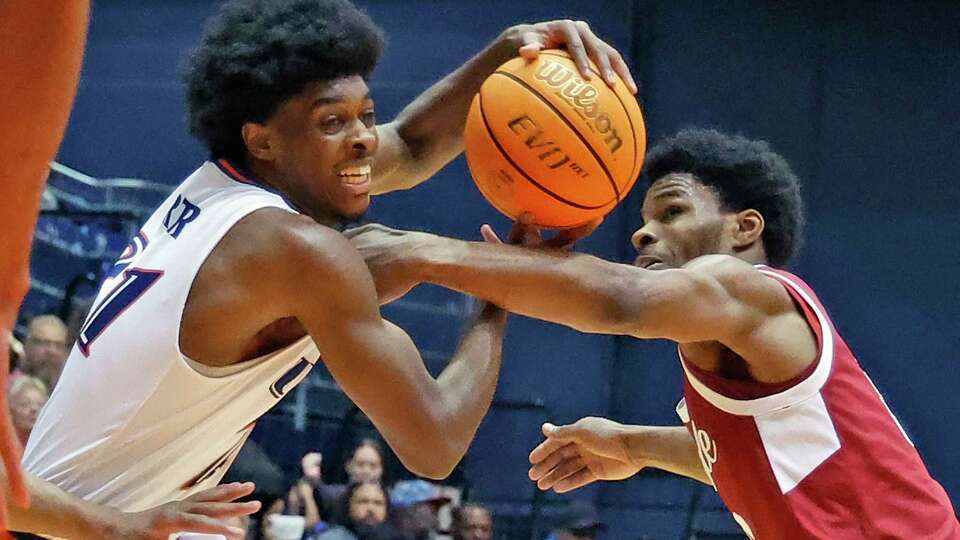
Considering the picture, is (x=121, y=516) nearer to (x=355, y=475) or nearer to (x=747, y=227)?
(x=747, y=227)

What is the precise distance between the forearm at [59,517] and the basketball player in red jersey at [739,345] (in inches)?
29.0

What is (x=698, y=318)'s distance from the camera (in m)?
2.92

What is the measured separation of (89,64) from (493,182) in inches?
256

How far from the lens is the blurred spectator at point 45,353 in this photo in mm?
5961

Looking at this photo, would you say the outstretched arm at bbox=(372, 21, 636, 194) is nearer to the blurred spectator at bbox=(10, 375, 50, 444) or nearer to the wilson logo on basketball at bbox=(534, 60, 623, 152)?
the wilson logo on basketball at bbox=(534, 60, 623, 152)

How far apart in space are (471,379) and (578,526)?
4.07 meters

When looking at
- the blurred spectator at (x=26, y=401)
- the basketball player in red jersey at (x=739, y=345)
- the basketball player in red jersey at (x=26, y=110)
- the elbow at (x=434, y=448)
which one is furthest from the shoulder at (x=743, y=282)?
the blurred spectator at (x=26, y=401)

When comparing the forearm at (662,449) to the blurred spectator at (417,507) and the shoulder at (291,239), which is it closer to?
the shoulder at (291,239)

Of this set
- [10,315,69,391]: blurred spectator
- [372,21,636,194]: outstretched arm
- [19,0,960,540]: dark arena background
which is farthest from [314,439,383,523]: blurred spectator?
[372,21,636,194]: outstretched arm

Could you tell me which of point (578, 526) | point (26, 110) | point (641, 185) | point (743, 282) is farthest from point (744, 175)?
point (641, 185)

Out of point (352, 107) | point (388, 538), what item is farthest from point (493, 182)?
point (388, 538)

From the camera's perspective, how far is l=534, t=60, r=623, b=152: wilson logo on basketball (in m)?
Answer: 2.87

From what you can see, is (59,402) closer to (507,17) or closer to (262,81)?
(262,81)

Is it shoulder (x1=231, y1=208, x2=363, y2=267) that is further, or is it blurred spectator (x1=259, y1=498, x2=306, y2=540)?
blurred spectator (x1=259, y1=498, x2=306, y2=540)
